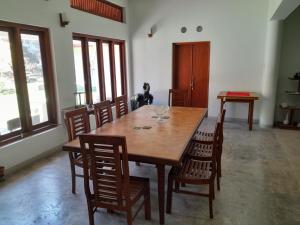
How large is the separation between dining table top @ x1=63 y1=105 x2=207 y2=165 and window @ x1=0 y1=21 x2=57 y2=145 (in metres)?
1.55

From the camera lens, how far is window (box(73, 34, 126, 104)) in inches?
187

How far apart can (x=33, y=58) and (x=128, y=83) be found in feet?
10.1

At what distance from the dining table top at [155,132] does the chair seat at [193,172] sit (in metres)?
0.30

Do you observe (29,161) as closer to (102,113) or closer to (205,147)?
(102,113)

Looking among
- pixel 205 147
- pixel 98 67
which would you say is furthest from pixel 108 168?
pixel 98 67

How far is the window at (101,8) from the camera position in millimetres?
4602

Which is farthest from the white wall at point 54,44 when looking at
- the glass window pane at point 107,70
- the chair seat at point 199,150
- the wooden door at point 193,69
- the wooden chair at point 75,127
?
the chair seat at point 199,150

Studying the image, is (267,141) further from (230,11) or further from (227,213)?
(230,11)

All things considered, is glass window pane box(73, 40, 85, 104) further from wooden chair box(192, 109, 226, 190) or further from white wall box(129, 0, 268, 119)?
wooden chair box(192, 109, 226, 190)

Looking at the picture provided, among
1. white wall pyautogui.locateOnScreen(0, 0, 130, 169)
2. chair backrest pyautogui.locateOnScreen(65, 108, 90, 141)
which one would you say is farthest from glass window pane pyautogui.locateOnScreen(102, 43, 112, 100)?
chair backrest pyautogui.locateOnScreen(65, 108, 90, 141)

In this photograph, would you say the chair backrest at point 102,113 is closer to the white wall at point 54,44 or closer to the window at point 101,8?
the white wall at point 54,44

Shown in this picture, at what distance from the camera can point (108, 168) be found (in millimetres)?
1877

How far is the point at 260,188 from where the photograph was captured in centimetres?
272

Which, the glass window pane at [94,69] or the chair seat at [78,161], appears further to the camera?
the glass window pane at [94,69]
